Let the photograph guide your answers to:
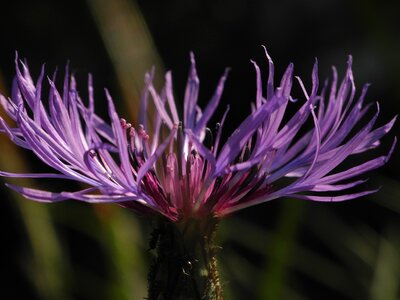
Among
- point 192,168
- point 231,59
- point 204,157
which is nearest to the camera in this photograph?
point 204,157

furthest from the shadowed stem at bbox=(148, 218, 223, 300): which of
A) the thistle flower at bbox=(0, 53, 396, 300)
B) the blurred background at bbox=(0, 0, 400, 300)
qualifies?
the blurred background at bbox=(0, 0, 400, 300)

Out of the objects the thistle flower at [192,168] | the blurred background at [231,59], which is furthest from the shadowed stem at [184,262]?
the blurred background at [231,59]

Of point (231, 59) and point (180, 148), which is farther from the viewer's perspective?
point (231, 59)

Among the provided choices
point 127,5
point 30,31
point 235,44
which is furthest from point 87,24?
point 127,5

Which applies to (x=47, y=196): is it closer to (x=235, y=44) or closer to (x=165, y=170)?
(x=165, y=170)

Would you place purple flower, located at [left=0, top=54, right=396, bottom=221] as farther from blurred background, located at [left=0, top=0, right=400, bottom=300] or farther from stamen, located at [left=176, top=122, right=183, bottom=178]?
blurred background, located at [left=0, top=0, right=400, bottom=300]

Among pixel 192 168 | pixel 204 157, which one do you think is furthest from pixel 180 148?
pixel 204 157

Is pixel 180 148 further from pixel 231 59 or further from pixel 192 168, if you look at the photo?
pixel 231 59

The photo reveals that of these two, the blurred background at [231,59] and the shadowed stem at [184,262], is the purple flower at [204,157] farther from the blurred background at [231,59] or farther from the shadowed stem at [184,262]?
the blurred background at [231,59]
